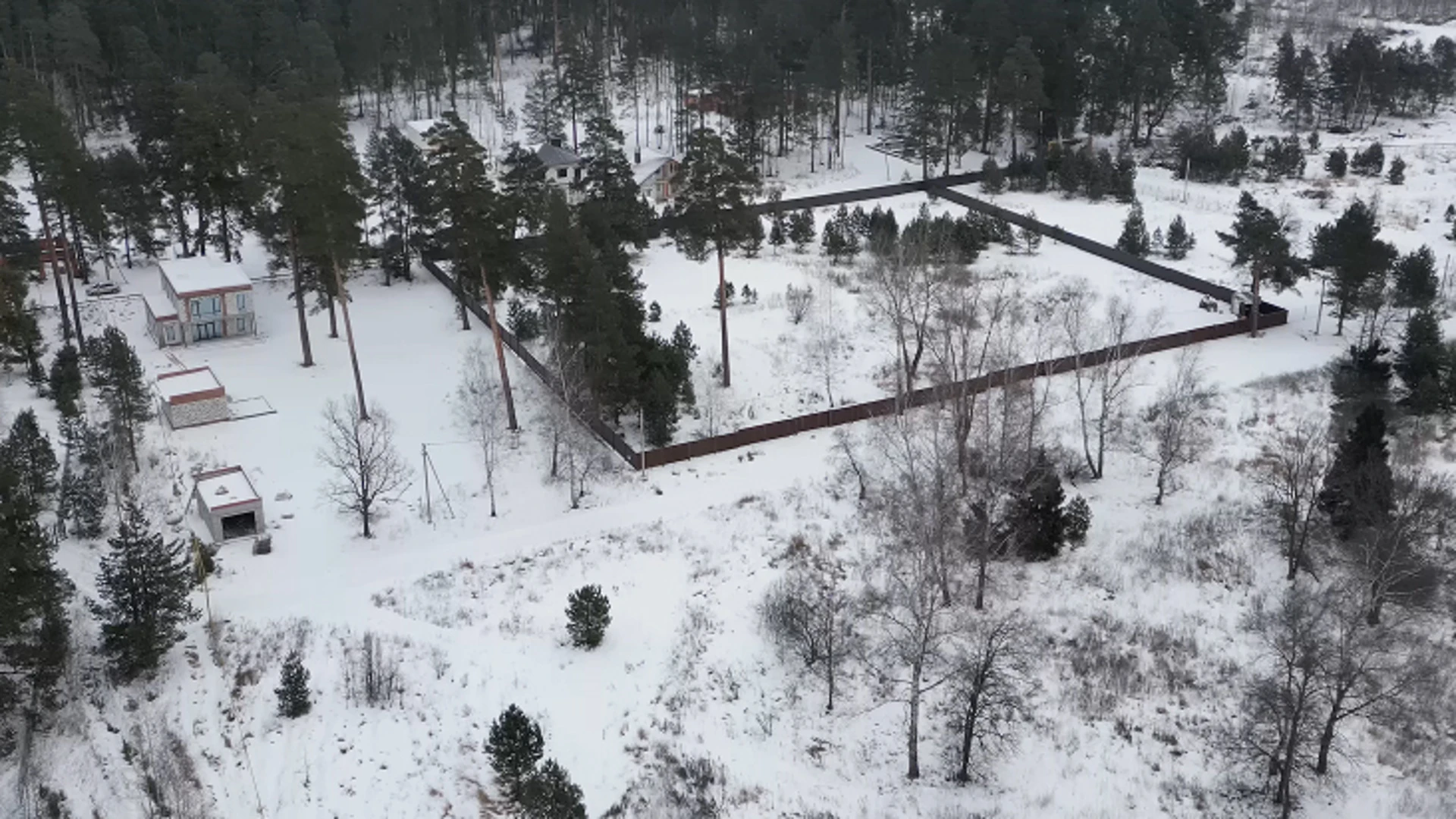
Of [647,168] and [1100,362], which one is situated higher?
[647,168]

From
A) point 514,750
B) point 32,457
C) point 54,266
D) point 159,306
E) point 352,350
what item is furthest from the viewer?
point 159,306

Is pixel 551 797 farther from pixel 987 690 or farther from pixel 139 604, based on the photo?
pixel 139 604

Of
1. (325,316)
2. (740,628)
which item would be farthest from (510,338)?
(740,628)

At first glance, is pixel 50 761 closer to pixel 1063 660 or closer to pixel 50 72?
pixel 1063 660

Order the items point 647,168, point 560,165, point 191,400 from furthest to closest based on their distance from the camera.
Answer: point 647,168, point 560,165, point 191,400

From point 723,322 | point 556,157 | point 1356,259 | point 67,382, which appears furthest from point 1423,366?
point 67,382
